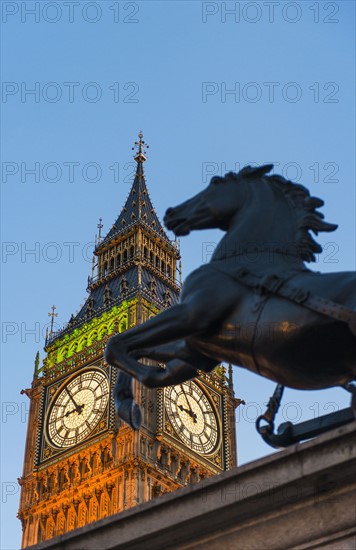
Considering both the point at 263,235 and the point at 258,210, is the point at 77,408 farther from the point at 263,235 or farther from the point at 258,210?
the point at 263,235

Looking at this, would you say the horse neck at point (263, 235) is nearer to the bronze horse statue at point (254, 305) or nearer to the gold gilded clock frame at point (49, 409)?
the bronze horse statue at point (254, 305)

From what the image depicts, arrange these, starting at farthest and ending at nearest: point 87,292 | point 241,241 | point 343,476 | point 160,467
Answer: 1. point 87,292
2. point 160,467
3. point 241,241
4. point 343,476

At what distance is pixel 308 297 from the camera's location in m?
9.40

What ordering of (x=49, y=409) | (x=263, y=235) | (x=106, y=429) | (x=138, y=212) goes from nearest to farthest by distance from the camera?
(x=263, y=235) → (x=106, y=429) → (x=49, y=409) → (x=138, y=212)

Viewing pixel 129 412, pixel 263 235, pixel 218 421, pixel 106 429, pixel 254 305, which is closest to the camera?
pixel 254 305

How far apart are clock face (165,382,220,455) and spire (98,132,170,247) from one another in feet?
42.2

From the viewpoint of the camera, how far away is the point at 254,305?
32.1 ft

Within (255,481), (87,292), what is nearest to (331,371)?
(255,481)

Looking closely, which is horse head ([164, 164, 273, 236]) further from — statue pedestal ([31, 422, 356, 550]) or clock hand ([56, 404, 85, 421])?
clock hand ([56, 404, 85, 421])

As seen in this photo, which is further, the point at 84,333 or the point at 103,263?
the point at 103,263

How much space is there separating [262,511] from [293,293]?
1989mm

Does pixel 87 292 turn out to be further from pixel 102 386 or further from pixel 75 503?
pixel 75 503

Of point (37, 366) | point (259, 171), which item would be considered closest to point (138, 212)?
point (37, 366)

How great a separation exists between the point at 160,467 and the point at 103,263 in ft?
55.0
